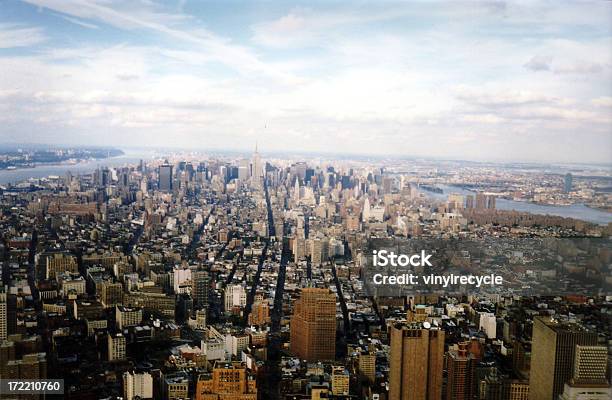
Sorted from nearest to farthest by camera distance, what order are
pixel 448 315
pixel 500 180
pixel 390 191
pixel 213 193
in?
pixel 448 315
pixel 500 180
pixel 390 191
pixel 213 193

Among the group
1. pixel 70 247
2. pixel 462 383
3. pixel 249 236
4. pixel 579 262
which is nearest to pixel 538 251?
pixel 579 262

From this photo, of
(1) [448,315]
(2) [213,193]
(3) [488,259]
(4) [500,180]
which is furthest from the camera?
(2) [213,193]

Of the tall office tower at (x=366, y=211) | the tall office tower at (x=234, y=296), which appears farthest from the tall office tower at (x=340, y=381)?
the tall office tower at (x=366, y=211)

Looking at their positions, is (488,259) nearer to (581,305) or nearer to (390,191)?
(581,305)

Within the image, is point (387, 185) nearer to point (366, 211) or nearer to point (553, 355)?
point (366, 211)

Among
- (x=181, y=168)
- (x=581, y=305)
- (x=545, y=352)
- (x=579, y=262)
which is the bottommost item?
(x=545, y=352)

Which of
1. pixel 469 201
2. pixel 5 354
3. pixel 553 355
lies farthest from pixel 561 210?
pixel 5 354

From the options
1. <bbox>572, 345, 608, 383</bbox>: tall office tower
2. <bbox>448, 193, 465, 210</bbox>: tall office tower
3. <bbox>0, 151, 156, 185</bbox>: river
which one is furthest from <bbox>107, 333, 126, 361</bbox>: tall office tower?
<bbox>572, 345, 608, 383</bbox>: tall office tower
